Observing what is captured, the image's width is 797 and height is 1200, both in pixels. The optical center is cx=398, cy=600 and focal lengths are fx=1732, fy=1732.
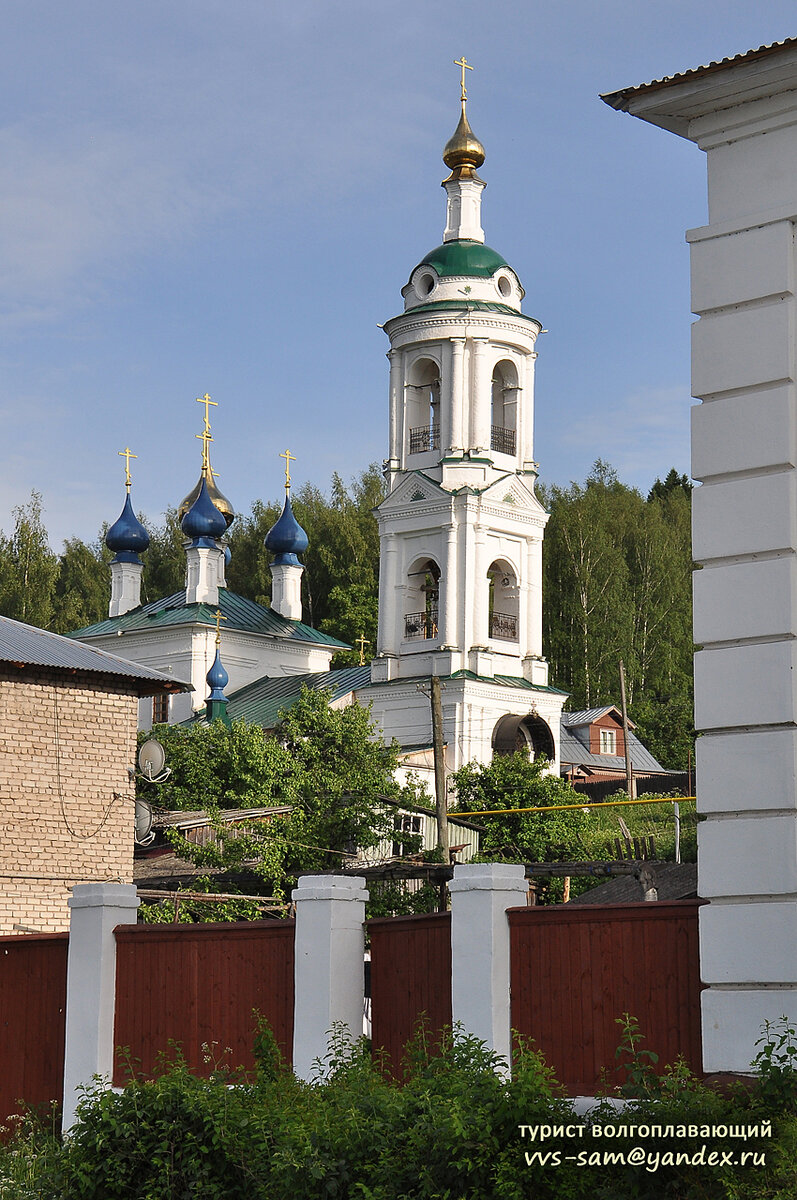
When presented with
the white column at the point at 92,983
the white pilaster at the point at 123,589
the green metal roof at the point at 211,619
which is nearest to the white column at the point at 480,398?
the green metal roof at the point at 211,619

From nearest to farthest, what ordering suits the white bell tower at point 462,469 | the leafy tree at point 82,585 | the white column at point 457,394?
the white column at point 457,394
the white bell tower at point 462,469
the leafy tree at point 82,585

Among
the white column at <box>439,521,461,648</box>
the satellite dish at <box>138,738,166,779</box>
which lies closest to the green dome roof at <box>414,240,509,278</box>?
the white column at <box>439,521,461,648</box>

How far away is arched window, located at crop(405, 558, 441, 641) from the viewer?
4122 cm

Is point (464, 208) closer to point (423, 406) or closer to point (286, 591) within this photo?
point (423, 406)

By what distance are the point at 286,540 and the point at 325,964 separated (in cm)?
3998

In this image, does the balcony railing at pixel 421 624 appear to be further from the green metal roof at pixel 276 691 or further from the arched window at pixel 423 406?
the arched window at pixel 423 406

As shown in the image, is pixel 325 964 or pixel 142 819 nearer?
pixel 325 964

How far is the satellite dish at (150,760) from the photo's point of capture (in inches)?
793

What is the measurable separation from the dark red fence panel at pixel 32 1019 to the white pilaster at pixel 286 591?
121ft

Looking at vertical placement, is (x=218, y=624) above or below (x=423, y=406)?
below

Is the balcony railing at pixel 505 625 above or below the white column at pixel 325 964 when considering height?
above

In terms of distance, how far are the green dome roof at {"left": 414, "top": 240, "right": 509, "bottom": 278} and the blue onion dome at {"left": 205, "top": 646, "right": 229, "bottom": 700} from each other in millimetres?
11376

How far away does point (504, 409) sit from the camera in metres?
41.4

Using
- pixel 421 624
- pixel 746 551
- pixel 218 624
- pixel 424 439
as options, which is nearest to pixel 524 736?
pixel 421 624
